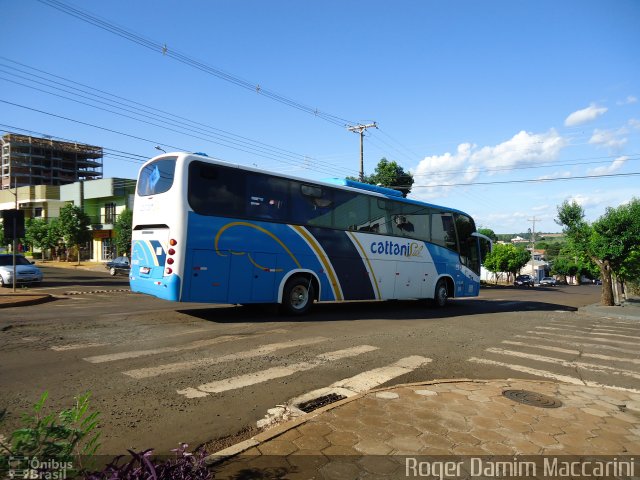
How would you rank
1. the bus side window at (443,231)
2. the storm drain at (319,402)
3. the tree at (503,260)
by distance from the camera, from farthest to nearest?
the tree at (503,260), the bus side window at (443,231), the storm drain at (319,402)

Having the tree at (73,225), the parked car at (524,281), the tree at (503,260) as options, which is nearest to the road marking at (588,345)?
the tree at (73,225)

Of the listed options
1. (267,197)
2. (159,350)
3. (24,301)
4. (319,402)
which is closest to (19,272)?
(24,301)

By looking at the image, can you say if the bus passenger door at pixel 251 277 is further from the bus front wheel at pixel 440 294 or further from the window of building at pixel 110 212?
the window of building at pixel 110 212

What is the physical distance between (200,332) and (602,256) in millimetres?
20882

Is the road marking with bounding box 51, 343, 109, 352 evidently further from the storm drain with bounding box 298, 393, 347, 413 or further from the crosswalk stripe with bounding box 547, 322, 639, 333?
the crosswalk stripe with bounding box 547, 322, 639, 333

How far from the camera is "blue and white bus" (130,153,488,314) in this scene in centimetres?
943

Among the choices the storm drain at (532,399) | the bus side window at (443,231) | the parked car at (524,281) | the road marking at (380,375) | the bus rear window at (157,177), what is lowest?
the parked car at (524,281)

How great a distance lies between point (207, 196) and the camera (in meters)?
9.63

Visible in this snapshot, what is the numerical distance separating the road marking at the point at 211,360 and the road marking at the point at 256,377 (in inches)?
30.4

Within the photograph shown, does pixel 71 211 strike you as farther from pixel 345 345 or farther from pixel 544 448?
pixel 544 448

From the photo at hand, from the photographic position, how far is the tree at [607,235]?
20.8 m

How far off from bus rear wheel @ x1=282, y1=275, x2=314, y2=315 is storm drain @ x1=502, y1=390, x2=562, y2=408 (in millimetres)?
6780

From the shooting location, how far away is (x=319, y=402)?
4.75m

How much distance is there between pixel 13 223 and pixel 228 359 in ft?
43.7
